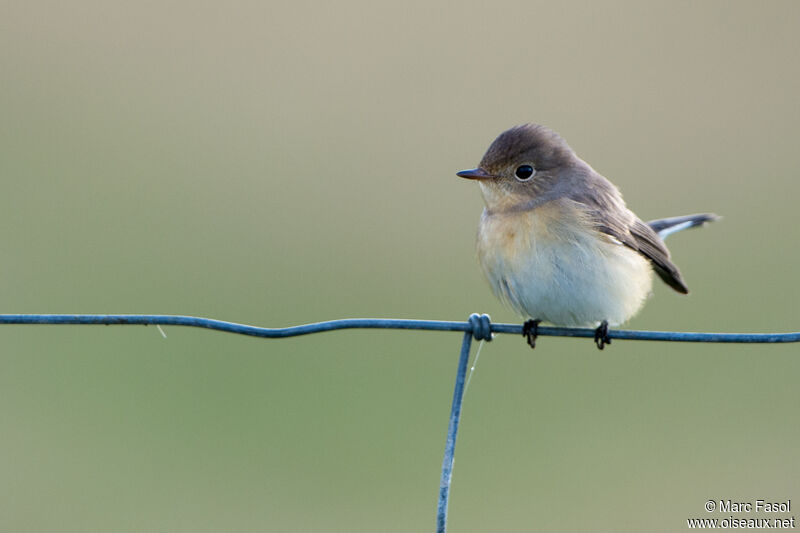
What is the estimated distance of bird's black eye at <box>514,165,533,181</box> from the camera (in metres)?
5.87

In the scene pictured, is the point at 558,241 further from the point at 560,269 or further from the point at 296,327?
the point at 296,327

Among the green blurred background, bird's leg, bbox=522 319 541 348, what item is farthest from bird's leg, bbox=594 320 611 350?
the green blurred background

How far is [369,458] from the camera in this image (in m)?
7.64

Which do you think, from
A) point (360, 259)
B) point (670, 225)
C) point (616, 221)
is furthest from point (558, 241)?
point (360, 259)

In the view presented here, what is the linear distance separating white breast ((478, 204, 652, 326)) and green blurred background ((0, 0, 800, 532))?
79.7 inches

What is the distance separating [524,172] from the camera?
5.88m

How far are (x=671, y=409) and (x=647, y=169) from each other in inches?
175

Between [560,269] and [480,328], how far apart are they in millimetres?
1336

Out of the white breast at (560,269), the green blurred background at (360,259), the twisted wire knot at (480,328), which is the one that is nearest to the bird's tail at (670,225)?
the white breast at (560,269)

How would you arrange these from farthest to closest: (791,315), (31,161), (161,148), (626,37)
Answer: (626,37)
(161,148)
(31,161)
(791,315)

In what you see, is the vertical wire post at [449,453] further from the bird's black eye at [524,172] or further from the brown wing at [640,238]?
the bird's black eye at [524,172]

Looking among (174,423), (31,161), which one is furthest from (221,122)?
(174,423)

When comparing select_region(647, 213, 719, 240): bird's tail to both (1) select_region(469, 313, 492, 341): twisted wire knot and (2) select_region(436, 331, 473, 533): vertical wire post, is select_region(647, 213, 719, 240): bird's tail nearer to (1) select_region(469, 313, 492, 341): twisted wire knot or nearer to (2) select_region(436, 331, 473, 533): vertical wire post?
(1) select_region(469, 313, 492, 341): twisted wire knot

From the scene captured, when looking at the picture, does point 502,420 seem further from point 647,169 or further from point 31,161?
point 31,161
